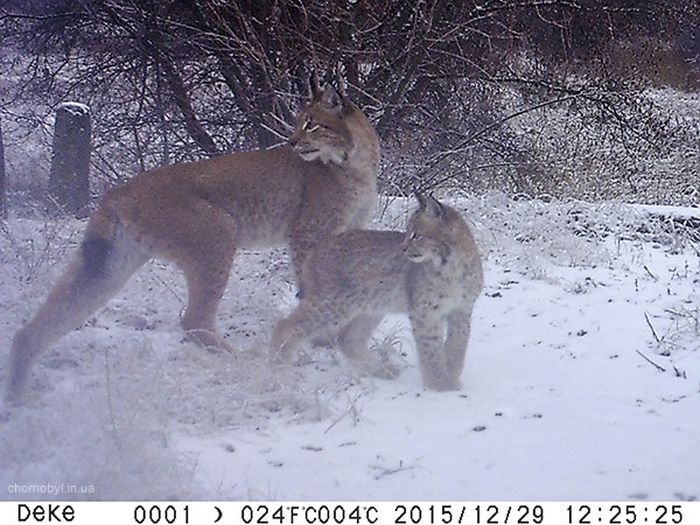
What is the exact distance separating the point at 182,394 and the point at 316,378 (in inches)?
30.6

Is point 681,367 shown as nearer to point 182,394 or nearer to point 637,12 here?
point 182,394

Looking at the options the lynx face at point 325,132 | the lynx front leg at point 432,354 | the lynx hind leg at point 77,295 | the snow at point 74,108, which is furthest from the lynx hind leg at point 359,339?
the snow at point 74,108

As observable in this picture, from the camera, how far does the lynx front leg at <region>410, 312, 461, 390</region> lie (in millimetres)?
5219

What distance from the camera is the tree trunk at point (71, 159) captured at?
30.5 ft

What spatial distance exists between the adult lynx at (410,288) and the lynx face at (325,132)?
856 millimetres

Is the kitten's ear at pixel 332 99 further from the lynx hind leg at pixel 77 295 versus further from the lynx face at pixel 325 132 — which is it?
the lynx hind leg at pixel 77 295

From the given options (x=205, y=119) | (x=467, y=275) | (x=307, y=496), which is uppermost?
(x=205, y=119)

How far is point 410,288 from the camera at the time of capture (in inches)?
213

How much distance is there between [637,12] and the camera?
952 cm

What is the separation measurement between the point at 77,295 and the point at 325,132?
183 centimetres

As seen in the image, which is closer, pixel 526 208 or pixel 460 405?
pixel 460 405

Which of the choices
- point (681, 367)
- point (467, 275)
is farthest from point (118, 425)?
point (681, 367)

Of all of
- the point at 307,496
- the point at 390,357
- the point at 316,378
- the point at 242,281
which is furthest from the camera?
the point at 242,281

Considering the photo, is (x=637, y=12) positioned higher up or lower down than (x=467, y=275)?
higher up
